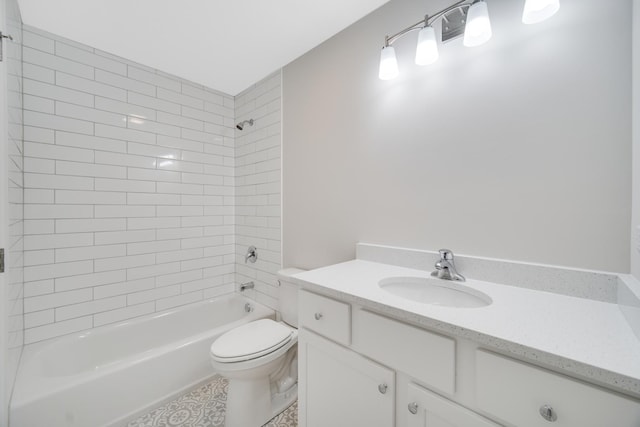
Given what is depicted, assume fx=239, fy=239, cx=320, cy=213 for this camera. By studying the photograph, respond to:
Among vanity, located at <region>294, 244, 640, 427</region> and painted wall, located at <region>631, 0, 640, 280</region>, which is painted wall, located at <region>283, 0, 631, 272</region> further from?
vanity, located at <region>294, 244, 640, 427</region>

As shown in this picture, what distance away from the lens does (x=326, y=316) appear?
0.95 metres

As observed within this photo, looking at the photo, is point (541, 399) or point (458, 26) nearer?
point (541, 399)

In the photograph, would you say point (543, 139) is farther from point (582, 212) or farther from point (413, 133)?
point (413, 133)

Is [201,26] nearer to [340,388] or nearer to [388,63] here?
[388,63]

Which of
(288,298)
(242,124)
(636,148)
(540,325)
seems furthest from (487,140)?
(242,124)

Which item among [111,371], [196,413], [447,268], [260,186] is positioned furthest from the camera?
[260,186]

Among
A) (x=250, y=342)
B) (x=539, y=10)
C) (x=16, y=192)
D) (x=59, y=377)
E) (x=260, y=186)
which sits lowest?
(x=59, y=377)

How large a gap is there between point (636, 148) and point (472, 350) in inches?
30.4

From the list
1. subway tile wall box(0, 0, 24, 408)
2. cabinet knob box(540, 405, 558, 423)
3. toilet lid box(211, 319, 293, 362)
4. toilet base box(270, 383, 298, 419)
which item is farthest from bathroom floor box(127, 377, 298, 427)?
cabinet knob box(540, 405, 558, 423)

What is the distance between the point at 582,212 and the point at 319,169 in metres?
1.27

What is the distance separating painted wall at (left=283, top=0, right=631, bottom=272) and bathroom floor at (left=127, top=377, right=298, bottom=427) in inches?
36.7

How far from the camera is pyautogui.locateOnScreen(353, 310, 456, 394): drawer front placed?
0.65 metres

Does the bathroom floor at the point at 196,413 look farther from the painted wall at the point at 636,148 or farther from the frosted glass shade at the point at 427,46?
the frosted glass shade at the point at 427,46

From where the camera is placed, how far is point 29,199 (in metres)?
1.46
